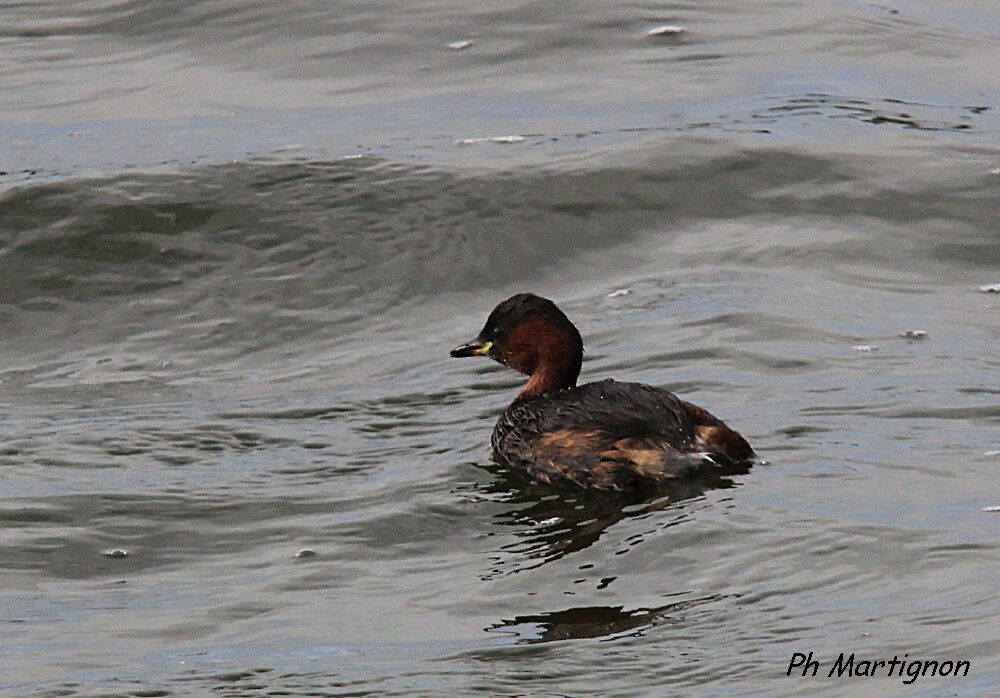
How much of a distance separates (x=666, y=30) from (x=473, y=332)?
16.3ft

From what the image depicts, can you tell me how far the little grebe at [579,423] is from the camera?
732 centimetres

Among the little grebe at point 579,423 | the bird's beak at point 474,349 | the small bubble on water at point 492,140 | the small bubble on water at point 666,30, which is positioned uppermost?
the small bubble on water at point 666,30

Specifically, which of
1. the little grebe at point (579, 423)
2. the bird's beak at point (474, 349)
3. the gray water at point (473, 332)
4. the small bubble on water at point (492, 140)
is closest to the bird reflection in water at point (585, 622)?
the gray water at point (473, 332)

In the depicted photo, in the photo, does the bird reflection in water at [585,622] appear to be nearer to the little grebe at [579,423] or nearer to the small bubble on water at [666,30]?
the little grebe at [579,423]

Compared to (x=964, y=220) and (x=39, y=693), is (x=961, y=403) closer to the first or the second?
(x=964, y=220)

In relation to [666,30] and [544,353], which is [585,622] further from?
[666,30]

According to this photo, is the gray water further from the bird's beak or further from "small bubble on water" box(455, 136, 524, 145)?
the bird's beak

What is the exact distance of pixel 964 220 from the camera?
1098 centimetres

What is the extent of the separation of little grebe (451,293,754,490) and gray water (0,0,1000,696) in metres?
0.12

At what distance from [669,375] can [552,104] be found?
14.6ft

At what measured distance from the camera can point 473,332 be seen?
9.75 meters

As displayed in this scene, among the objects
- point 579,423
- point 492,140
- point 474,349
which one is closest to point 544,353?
point 474,349

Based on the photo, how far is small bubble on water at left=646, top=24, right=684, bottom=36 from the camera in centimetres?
1376

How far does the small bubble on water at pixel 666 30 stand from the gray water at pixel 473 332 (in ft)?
0.30
